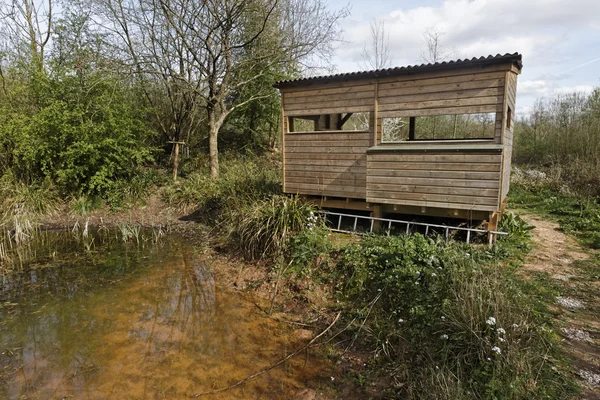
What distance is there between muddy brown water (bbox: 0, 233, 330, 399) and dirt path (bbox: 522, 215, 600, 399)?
102 inches

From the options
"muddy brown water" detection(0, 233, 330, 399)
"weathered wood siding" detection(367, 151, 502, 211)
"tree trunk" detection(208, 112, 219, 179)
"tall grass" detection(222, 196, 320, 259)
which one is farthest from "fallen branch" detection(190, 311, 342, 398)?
"tree trunk" detection(208, 112, 219, 179)

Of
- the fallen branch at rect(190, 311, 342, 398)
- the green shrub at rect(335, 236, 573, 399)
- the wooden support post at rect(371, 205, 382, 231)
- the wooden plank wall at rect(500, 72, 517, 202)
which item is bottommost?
the fallen branch at rect(190, 311, 342, 398)

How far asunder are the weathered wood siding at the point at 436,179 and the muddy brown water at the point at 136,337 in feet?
12.0

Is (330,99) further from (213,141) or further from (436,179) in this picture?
(213,141)

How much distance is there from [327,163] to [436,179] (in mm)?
2435

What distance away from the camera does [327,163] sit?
8148mm

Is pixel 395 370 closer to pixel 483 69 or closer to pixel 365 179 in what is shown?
pixel 365 179

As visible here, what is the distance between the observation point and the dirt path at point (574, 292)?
11.3ft

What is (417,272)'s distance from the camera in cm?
468

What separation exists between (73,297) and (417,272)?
220 inches

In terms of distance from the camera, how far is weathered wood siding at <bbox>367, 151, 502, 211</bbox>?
6348 mm

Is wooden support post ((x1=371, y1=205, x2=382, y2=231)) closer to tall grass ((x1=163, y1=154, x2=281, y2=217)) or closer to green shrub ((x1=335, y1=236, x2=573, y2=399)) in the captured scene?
green shrub ((x1=335, y1=236, x2=573, y2=399))

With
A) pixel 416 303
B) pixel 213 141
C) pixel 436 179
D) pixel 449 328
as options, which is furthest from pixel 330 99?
pixel 213 141

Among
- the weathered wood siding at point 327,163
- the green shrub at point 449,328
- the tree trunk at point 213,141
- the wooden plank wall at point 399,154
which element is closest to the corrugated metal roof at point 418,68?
the wooden plank wall at point 399,154
